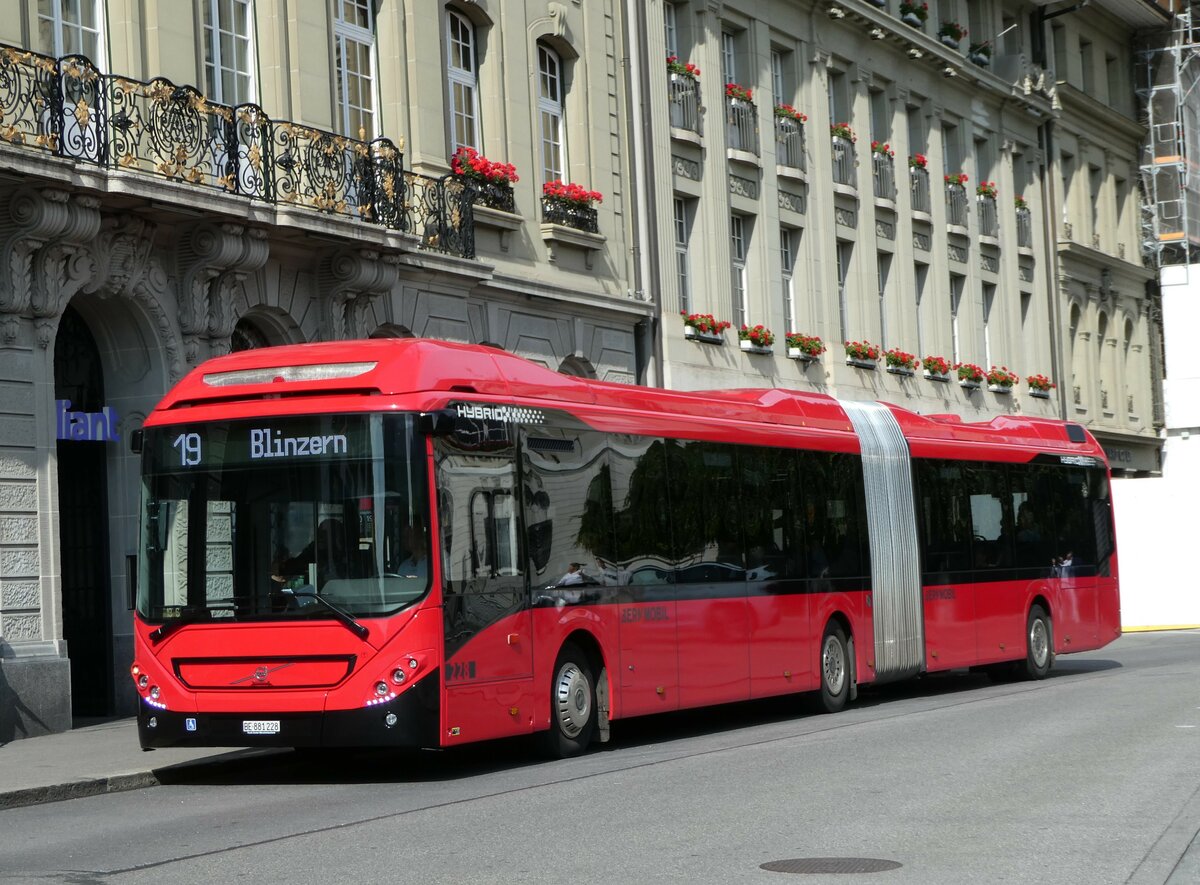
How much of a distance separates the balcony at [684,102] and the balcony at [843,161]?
220 inches

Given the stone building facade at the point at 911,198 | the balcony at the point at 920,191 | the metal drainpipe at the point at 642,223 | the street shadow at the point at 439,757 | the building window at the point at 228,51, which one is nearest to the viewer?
the street shadow at the point at 439,757

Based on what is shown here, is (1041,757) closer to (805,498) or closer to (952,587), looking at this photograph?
(805,498)

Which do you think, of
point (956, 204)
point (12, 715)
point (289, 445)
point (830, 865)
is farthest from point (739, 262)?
point (830, 865)

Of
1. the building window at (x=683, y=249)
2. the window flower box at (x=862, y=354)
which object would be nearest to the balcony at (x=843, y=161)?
the window flower box at (x=862, y=354)

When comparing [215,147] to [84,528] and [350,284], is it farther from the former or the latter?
[84,528]

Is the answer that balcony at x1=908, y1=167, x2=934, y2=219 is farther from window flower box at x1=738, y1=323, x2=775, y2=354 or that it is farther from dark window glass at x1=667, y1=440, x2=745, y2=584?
dark window glass at x1=667, y1=440, x2=745, y2=584

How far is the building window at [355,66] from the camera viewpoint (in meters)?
23.2

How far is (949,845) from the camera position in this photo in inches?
377

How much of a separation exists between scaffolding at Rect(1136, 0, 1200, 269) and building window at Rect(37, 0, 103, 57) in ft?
124

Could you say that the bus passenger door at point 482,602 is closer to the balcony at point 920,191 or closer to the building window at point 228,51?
the building window at point 228,51

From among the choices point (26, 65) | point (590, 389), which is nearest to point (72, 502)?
point (26, 65)

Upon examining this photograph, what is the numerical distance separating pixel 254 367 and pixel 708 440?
5139mm

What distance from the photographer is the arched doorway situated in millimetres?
19875

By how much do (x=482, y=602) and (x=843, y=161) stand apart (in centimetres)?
2406
